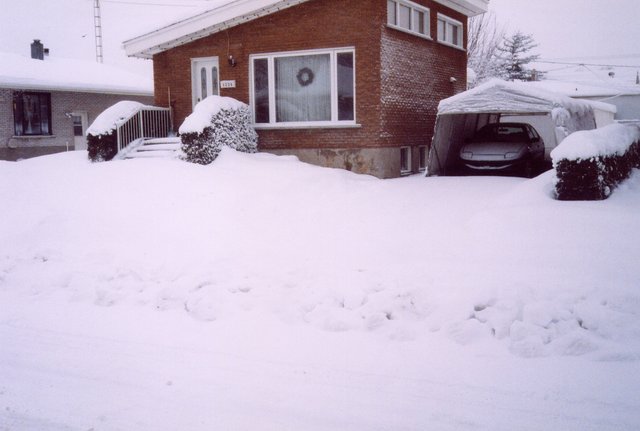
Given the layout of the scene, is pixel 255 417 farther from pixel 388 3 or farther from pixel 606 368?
pixel 388 3

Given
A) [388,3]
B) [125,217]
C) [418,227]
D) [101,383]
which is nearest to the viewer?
[101,383]

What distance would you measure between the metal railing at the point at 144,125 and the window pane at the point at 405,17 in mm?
7242

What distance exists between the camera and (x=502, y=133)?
699 inches

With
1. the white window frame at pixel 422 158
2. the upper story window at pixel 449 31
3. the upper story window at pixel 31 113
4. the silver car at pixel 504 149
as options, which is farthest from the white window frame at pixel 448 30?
the upper story window at pixel 31 113

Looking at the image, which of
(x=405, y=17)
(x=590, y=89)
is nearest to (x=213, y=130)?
(x=405, y=17)

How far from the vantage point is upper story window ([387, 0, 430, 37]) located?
55.8 feet

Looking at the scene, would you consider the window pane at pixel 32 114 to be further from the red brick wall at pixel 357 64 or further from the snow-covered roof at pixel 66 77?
the red brick wall at pixel 357 64

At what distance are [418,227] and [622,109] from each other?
36.3 meters

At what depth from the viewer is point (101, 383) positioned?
5.39 meters

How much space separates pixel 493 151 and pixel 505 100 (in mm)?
2216

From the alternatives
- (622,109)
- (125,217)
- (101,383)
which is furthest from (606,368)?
(622,109)

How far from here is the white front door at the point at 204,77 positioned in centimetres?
1848

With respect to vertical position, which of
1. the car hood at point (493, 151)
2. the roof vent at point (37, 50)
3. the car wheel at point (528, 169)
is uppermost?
the roof vent at point (37, 50)

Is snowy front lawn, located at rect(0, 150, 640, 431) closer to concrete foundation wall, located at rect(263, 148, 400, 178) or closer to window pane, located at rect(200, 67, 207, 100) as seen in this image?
concrete foundation wall, located at rect(263, 148, 400, 178)
